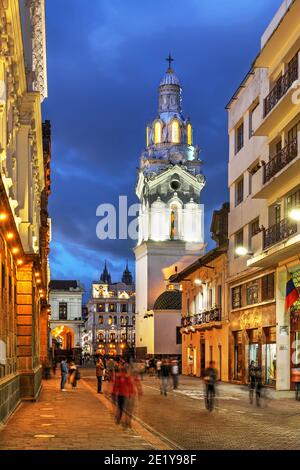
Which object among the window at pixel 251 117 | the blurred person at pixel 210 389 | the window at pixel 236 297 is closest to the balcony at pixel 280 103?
the window at pixel 251 117

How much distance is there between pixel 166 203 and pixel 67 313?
35989mm

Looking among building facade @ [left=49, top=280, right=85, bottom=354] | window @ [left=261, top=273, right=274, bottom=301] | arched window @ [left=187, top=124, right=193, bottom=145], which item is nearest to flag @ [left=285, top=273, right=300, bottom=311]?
window @ [left=261, top=273, right=274, bottom=301]

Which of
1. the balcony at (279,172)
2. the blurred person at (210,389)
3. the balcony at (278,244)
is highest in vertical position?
the balcony at (279,172)

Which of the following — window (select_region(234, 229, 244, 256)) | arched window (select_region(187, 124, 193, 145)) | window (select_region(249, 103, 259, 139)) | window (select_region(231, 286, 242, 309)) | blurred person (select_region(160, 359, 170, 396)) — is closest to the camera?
blurred person (select_region(160, 359, 170, 396))

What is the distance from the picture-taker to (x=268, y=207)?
37.5 meters

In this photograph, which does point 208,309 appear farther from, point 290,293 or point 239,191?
point 290,293

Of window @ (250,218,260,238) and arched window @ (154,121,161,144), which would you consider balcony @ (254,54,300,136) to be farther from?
arched window @ (154,121,161,144)

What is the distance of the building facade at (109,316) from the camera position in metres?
165

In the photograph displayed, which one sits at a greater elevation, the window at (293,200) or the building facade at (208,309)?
the window at (293,200)

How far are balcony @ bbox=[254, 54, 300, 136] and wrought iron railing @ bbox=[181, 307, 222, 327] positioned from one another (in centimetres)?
1511

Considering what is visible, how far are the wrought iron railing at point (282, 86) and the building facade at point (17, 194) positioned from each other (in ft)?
34.2

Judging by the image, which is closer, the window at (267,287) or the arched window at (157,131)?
the window at (267,287)

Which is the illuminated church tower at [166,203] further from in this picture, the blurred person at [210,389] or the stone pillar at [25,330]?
the blurred person at [210,389]

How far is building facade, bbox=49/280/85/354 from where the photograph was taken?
121375 mm
